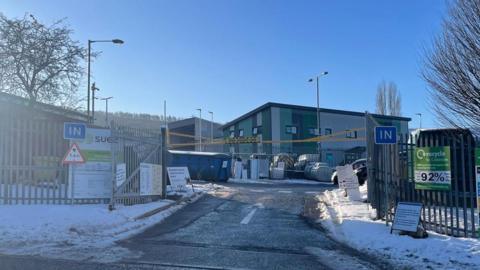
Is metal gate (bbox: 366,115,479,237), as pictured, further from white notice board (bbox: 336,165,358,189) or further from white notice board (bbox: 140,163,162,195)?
white notice board (bbox: 140,163,162,195)

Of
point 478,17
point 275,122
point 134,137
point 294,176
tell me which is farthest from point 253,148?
point 478,17

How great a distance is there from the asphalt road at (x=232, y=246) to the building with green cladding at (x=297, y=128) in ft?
118

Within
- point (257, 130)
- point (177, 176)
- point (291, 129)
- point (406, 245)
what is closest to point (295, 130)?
point (291, 129)

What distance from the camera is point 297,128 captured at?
192 feet

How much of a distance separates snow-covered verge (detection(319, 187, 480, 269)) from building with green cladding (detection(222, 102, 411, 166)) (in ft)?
123

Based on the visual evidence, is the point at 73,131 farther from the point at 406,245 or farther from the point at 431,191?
the point at 431,191

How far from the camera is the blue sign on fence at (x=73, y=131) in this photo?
43.7 ft

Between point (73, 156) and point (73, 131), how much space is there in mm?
729

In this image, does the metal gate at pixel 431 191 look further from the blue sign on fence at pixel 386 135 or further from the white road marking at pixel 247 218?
the white road marking at pixel 247 218

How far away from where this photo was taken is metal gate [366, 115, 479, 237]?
33.2 ft

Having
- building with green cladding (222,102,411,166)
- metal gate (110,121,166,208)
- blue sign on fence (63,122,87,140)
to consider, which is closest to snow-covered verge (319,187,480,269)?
metal gate (110,121,166,208)

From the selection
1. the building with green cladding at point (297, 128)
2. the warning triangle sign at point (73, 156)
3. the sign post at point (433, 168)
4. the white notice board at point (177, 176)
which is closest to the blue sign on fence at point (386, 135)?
the sign post at point (433, 168)

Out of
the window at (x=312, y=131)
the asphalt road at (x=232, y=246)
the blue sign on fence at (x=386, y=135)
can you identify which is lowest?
the asphalt road at (x=232, y=246)

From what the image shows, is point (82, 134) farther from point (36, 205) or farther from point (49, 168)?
point (36, 205)
